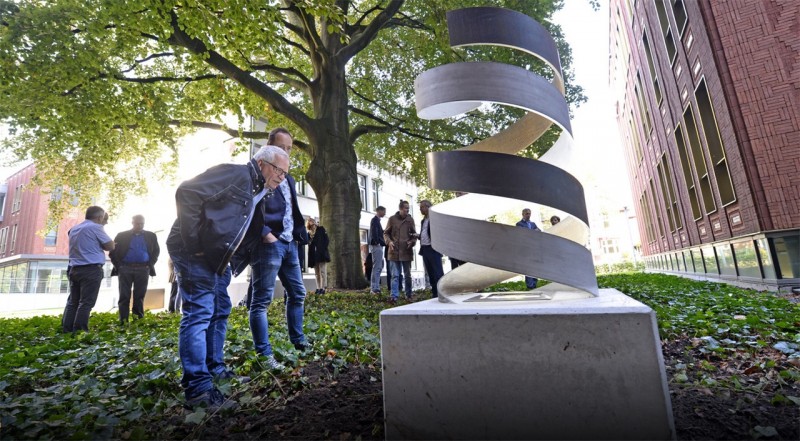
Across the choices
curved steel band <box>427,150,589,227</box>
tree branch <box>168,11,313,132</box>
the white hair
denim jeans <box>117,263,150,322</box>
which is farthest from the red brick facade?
curved steel band <box>427,150,589,227</box>

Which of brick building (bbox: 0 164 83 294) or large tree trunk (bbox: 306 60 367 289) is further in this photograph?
brick building (bbox: 0 164 83 294)

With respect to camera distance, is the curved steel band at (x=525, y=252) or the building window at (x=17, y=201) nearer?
the curved steel band at (x=525, y=252)

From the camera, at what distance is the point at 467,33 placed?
2932mm

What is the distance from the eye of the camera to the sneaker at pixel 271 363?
10.3ft

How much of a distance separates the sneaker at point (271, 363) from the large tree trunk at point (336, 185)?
7309 mm

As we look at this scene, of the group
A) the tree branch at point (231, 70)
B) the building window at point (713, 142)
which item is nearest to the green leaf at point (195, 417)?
the tree branch at point (231, 70)

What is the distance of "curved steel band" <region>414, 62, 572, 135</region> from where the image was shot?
2.56 metres

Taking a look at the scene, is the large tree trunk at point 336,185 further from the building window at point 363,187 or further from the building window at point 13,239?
the building window at point 13,239

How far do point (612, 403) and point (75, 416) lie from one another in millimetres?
2790

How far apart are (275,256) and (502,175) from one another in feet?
6.45

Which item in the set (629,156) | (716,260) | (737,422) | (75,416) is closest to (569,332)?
(737,422)

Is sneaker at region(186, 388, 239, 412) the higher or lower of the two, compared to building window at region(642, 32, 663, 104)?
lower

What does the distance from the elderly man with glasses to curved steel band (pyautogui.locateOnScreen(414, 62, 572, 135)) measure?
1.35 meters

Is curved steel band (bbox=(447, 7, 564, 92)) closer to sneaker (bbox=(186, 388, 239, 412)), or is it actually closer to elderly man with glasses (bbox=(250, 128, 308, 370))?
elderly man with glasses (bbox=(250, 128, 308, 370))
